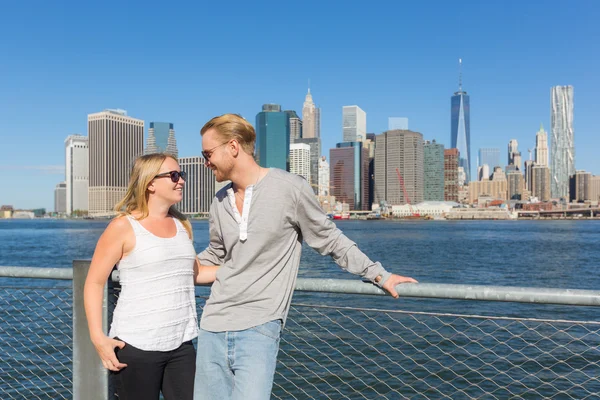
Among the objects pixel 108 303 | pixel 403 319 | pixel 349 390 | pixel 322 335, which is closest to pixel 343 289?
pixel 108 303

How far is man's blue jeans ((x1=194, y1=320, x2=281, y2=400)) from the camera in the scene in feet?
7.35

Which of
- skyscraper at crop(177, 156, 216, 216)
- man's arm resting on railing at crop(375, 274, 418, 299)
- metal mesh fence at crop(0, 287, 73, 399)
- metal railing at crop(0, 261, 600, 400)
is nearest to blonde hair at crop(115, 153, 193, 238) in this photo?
metal railing at crop(0, 261, 600, 400)

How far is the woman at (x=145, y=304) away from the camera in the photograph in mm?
2428

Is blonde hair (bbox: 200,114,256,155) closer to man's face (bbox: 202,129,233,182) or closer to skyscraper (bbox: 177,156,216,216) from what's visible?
man's face (bbox: 202,129,233,182)

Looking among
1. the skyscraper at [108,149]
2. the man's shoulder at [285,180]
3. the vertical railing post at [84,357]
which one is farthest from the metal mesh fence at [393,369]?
the skyscraper at [108,149]

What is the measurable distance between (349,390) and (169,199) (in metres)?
6.84

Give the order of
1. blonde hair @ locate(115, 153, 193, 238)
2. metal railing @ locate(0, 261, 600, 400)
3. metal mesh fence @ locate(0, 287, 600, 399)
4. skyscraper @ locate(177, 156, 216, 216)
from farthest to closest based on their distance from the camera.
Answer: skyscraper @ locate(177, 156, 216, 216), metal mesh fence @ locate(0, 287, 600, 399), metal railing @ locate(0, 261, 600, 400), blonde hair @ locate(115, 153, 193, 238)

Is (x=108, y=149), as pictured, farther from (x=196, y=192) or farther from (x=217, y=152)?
(x=217, y=152)

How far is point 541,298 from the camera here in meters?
2.39

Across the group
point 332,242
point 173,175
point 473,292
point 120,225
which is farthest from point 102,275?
point 473,292

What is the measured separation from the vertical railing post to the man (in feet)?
2.42

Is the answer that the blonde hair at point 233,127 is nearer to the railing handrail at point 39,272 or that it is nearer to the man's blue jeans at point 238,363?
the man's blue jeans at point 238,363

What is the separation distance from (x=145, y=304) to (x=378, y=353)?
8.82 m

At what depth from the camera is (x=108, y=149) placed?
6535 inches
